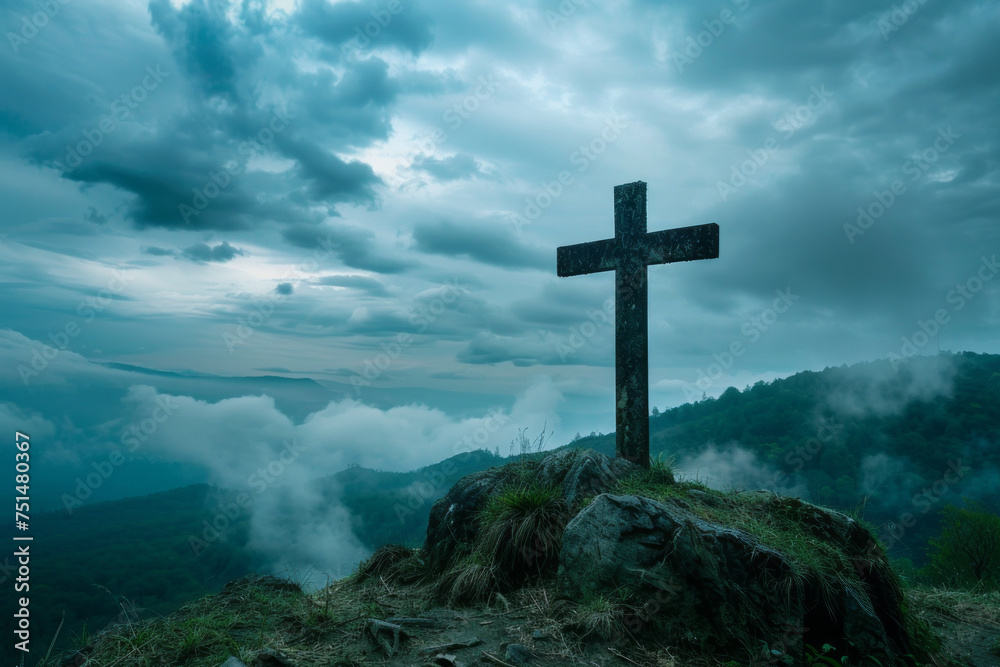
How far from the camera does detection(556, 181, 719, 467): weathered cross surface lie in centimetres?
768

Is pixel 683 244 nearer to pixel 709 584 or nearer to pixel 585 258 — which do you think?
pixel 585 258

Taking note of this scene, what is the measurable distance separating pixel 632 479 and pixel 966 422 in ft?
227

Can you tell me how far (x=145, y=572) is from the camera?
139 ft

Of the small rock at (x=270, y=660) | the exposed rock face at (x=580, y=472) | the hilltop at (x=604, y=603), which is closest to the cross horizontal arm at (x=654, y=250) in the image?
the exposed rock face at (x=580, y=472)

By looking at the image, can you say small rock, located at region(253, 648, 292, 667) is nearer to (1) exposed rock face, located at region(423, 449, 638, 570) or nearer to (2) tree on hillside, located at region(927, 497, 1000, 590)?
(1) exposed rock face, located at region(423, 449, 638, 570)

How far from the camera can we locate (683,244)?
7723 millimetres

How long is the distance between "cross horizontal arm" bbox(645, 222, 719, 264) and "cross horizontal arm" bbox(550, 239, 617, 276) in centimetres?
62

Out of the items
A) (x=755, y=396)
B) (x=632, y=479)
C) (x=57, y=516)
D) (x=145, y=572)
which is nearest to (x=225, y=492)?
(x=57, y=516)

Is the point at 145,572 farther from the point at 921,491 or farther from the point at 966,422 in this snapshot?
the point at 966,422

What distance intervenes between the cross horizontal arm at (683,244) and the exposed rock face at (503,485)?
10.2 ft

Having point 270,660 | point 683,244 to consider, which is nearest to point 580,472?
point 270,660

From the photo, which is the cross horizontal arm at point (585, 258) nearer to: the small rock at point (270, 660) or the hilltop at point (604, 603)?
the hilltop at point (604, 603)

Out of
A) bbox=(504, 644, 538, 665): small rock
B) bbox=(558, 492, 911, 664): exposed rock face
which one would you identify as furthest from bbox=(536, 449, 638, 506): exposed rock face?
bbox=(504, 644, 538, 665): small rock

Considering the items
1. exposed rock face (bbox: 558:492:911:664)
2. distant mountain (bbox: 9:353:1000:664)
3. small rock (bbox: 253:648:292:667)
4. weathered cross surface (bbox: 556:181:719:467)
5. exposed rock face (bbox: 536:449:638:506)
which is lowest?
distant mountain (bbox: 9:353:1000:664)
